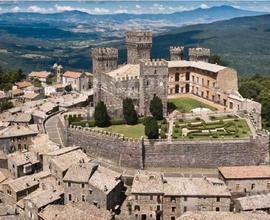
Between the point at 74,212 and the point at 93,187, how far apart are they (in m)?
6.72

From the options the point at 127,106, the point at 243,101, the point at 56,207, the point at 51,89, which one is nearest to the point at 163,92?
the point at 127,106

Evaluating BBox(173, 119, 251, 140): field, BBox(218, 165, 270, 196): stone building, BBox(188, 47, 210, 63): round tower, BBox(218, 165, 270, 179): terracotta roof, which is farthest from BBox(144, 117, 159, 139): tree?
BBox(188, 47, 210, 63): round tower

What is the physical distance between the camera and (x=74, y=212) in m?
65.8

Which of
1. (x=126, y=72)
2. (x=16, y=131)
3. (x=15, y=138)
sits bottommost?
(x=15, y=138)

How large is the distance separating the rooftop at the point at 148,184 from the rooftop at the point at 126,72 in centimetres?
2966

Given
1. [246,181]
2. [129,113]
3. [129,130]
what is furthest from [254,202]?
[129,113]

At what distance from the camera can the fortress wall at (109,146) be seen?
8181 cm

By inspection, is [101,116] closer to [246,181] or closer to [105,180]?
[105,180]

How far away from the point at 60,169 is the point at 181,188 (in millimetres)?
20061

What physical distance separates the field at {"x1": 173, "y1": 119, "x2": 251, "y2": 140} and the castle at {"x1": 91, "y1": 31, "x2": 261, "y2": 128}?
5.81 m

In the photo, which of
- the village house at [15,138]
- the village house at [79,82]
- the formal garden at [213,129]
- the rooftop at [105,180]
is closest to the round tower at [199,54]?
the formal garden at [213,129]

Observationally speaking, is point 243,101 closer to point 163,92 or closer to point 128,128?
point 163,92

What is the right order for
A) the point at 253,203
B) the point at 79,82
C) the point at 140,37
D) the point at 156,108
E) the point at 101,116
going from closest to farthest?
1. the point at 253,203
2. the point at 101,116
3. the point at 156,108
4. the point at 140,37
5. the point at 79,82

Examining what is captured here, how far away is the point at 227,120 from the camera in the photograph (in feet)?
303
